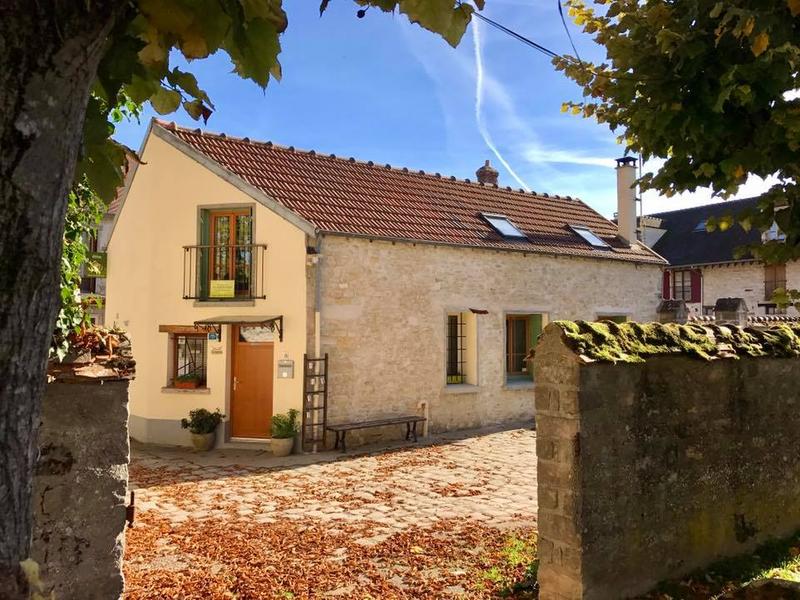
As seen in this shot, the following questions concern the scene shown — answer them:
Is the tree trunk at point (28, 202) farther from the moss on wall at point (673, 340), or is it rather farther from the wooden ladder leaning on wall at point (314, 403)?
the wooden ladder leaning on wall at point (314, 403)

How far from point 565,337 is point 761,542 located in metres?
2.99

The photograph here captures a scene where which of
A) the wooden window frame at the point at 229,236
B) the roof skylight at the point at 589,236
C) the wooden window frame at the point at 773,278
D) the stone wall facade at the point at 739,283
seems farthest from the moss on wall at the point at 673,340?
the wooden window frame at the point at 773,278

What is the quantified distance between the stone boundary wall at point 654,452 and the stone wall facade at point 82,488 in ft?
9.45

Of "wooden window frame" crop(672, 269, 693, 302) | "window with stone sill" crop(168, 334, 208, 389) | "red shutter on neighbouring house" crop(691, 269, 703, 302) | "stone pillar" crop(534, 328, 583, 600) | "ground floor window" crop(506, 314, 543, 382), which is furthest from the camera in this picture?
"wooden window frame" crop(672, 269, 693, 302)

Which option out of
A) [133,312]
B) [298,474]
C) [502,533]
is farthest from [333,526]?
[133,312]

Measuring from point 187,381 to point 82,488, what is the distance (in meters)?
9.29

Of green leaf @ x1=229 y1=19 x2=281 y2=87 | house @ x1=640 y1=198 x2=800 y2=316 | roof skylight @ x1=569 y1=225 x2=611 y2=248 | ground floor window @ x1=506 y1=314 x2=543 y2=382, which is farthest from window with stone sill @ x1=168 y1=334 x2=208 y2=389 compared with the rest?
house @ x1=640 y1=198 x2=800 y2=316

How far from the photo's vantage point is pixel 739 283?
29.2 metres

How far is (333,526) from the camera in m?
6.87

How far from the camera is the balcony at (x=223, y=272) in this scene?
41.2 ft

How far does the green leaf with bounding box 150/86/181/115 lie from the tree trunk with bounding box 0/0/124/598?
34.2 inches

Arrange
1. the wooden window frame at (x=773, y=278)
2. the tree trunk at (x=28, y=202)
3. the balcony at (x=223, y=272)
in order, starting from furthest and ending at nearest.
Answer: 1. the wooden window frame at (x=773, y=278)
2. the balcony at (x=223, y=272)
3. the tree trunk at (x=28, y=202)

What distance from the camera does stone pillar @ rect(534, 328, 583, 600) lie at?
13.5 ft

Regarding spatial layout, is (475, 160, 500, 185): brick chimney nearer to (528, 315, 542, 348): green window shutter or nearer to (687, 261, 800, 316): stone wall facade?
(528, 315, 542, 348): green window shutter
